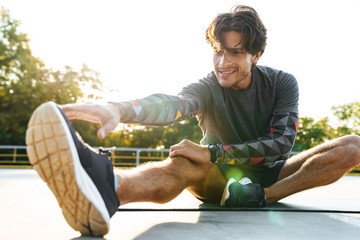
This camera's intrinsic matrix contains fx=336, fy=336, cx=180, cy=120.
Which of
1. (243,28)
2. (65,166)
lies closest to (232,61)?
(243,28)

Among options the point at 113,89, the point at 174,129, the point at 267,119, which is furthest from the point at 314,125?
the point at 267,119

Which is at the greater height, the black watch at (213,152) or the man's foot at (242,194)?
the black watch at (213,152)

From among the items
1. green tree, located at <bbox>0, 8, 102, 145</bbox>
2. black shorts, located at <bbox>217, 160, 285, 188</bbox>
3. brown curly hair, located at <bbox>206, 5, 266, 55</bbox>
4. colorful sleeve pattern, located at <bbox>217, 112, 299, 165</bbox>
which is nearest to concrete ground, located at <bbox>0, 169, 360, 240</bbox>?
black shorts, located at <bbox>217, 160, 285, 188</bbox>

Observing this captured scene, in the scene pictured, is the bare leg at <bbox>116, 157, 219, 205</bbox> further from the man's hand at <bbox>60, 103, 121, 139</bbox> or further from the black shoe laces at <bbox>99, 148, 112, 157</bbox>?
the man's hand at <bbox>60, 103, 121, 139</bbox>

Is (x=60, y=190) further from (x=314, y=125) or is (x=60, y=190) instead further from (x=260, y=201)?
(x=314, y=125)

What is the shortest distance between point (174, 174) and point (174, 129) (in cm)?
2175

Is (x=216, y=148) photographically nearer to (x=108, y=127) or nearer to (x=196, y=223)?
(x=196, y=223)

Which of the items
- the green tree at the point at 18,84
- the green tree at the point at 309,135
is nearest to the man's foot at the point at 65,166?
the green tree at the point at 18,84

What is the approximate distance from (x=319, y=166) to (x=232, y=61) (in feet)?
2.24

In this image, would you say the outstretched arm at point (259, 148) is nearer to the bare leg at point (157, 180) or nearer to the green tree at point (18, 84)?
the bare leg at point (157, 180)

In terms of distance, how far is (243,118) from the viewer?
1854 mm

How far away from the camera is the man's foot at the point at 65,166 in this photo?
958 millimetres

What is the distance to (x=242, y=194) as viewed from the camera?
5.28 ft

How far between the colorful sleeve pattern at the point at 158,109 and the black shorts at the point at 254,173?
350mm
